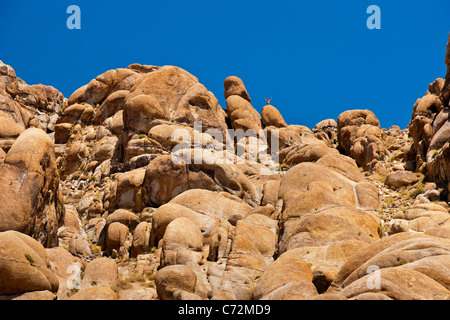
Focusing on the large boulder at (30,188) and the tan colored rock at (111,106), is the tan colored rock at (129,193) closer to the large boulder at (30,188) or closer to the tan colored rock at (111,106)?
the large boulder at (30,188)

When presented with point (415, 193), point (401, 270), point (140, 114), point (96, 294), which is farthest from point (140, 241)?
point (415, 193)

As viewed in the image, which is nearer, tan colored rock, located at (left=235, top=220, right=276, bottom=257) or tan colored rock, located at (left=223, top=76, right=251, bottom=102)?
tan colored rock, located at (left=235, top=220, right=276, bottom=257)

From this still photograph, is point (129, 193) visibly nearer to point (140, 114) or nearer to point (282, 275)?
point (140, 114)

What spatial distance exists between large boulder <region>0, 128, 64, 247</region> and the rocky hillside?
0.08 meters

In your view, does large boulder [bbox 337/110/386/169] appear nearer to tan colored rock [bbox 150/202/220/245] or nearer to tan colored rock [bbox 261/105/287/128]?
tan colored rock [bbox 261/105/287/128]

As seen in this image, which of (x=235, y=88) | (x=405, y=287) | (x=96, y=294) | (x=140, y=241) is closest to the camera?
(x=405, y=287)

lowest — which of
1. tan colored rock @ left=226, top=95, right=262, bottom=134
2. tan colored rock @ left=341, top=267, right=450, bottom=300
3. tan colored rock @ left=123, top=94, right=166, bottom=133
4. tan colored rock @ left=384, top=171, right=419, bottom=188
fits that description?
tan colored rock @ left=341, top=267, right=450, bottom=300

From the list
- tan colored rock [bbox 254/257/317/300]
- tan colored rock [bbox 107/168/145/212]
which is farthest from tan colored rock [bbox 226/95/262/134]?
tan colored rock [bbox 254/257/317/300]

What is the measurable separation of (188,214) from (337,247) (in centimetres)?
1256

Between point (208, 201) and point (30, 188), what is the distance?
1346 centimetres

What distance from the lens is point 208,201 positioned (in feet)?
117

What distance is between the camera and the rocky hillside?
20438 mm

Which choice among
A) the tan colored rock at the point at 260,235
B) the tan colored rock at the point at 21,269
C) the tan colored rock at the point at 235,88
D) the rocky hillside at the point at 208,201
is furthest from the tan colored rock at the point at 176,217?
the tan colored rock at the point at 235,88
